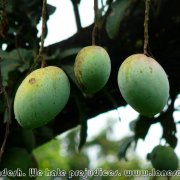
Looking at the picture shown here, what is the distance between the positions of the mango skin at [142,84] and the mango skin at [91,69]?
39 millimetres

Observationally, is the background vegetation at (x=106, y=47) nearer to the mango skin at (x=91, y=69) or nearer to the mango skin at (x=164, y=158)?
the mango skin at (x=164, y=158)

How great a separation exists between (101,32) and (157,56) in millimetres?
134

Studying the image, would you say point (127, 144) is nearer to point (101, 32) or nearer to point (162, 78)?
point (101, 32)

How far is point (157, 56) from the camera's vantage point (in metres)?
1.15

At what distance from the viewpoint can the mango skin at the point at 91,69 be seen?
68 cm

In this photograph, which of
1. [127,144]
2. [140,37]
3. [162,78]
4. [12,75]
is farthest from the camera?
[127,144]

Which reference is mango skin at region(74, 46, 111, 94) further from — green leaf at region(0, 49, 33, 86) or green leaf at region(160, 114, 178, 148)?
green leaf at region(160, 114, 178, 148)

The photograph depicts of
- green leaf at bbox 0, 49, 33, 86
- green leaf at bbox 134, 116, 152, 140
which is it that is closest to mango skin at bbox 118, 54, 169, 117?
green leaf at bbox 0, 49, 33, 86

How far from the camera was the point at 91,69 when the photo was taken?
68 cm

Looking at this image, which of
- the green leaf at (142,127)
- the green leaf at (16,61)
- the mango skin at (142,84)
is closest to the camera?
the mango skin at (142,84)

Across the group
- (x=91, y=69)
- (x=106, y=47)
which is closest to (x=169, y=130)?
(x=106, y=47)

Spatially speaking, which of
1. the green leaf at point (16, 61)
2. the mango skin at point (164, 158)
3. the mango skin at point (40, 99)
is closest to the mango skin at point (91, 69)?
the mango skin at point (40, 99)

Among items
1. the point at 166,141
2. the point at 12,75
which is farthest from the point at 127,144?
the point at 12,75

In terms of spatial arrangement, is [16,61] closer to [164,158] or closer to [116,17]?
[116,17]
